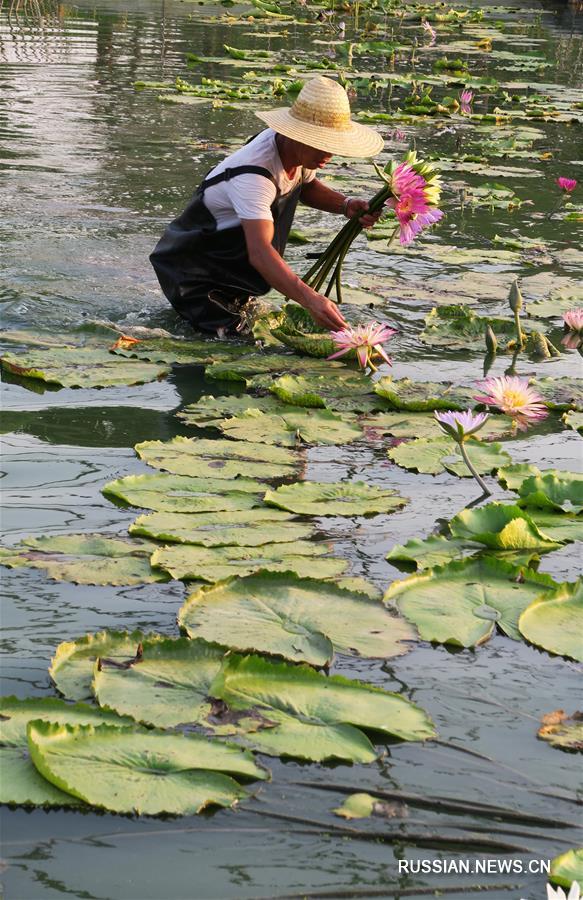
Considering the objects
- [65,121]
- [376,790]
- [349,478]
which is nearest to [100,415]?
[349,478]

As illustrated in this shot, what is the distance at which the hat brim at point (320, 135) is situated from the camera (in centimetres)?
380

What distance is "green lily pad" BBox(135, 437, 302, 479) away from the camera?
9.86 feet

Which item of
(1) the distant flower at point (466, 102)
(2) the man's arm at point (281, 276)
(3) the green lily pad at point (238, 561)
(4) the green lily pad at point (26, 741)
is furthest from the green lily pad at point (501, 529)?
(1) the distant flower at point (466, 102)

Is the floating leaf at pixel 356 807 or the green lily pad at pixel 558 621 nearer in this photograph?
the floating leaf at pixel 356 807

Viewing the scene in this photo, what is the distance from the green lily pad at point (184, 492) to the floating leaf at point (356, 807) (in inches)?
42.6

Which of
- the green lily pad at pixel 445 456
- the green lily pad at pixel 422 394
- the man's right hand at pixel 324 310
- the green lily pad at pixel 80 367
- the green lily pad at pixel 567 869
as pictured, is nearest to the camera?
the green lily pad at pixel 567 869

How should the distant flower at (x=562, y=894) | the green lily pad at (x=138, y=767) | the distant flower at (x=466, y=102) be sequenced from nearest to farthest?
the distant flower at (x=562, y=894), the green lily pad at (x=138, y=767), the distant flower at (x=466, y=102)

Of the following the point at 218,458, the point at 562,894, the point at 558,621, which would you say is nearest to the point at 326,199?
the point at 218,458

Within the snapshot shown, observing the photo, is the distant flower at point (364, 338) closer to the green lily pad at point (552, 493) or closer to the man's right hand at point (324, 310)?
the man's right hand at point (324, 310)

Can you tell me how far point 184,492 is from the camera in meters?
2.88

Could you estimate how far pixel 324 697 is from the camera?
1.98 m

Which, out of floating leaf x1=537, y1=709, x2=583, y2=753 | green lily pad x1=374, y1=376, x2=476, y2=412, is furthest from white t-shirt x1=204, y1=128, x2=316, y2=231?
floating leaf x1=537, y1=709, x2=583, y2=753

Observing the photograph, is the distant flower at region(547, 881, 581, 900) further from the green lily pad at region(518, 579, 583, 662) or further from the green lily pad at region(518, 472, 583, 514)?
the green lily pad at region(518, 472, 583, 514)

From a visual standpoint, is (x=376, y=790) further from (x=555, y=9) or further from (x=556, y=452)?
(x=555, y=9)
